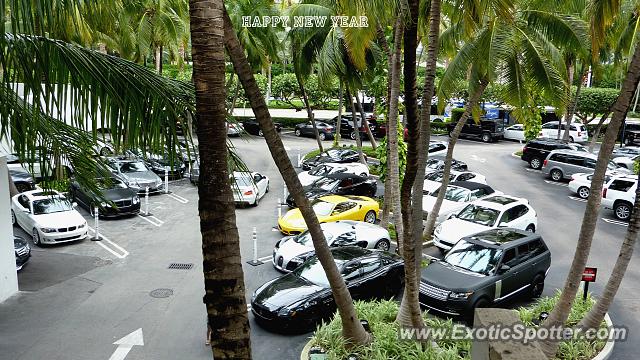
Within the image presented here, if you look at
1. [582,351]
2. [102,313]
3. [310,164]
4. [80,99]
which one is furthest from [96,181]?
[310,164]

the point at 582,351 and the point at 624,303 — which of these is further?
the point at 624,303

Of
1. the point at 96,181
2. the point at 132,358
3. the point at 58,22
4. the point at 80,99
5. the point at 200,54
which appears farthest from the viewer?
the point at 132,358

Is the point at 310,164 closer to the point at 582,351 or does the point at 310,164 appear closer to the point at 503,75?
the point at 503,75

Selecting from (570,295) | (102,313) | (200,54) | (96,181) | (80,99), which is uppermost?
(200,54)

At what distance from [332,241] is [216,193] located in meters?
10.8

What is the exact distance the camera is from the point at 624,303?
12945 mm

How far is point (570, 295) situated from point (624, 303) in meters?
4.73

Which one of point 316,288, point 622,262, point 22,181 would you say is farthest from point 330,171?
point 622,262

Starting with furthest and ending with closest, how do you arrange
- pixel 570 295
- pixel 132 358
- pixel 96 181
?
pixel 132 358 → pixel 570 295 → pixel 96 181

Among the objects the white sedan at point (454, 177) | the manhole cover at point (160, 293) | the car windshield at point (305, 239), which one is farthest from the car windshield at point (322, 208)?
the manhole cover at point (160, 293)

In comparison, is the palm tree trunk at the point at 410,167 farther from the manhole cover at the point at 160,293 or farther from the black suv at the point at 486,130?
the black suv at the point at 486,130

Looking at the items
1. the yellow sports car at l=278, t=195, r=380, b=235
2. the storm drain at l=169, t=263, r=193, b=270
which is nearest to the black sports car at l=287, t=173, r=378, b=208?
the yellow sports car at l=278, t=195, r=380, b=235

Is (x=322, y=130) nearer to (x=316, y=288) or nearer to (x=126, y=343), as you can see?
(x=316, y=288)

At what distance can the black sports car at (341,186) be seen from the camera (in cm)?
2106
